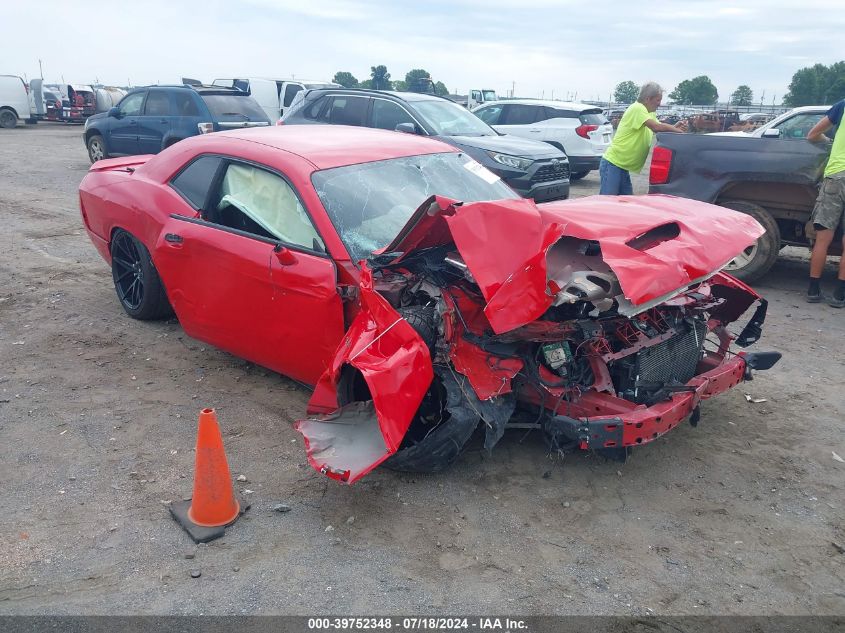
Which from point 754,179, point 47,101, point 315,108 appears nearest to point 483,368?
point 754,179

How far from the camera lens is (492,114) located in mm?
15461

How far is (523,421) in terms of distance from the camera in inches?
149

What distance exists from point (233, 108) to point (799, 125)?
9.51 metres

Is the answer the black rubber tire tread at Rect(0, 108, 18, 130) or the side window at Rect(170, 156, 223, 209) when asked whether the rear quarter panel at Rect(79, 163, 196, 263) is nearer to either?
the side window at Rect(170, 156, 223, 209)

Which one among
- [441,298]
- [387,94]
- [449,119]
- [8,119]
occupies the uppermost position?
[387,94]

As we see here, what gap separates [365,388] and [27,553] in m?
1.74

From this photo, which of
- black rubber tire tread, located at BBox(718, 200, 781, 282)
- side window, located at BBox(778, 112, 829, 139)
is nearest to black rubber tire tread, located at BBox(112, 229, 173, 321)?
black rubber tire tread, located at BBox(718, 200, 781, 282)

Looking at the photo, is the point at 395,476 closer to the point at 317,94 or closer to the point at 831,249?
the point at 831,249

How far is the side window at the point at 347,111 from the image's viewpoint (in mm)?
10758

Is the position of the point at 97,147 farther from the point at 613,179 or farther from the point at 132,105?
the point at 613,179

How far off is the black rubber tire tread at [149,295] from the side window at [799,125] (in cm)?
884

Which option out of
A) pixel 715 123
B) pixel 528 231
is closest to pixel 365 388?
pixel 528 231

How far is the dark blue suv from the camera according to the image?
12.7 meters

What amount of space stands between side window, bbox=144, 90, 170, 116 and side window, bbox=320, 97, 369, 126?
3.83m
